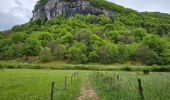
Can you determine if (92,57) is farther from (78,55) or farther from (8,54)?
(8,54)

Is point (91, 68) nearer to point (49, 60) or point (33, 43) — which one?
point (49, 60)

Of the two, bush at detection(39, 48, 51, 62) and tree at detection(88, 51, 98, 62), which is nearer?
bush at detection(39, 48, 51, 62)

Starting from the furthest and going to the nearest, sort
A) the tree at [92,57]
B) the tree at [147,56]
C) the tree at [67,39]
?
the tree at [67,39]
the tree at [92,57]
the tree at [147,56]

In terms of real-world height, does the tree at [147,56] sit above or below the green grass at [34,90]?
below

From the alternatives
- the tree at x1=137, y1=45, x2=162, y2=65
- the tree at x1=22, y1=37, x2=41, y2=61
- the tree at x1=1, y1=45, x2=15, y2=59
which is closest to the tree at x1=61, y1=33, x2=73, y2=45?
the tree at x1=22, y1=37, x2=41, y2=61

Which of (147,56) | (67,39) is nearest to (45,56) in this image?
(67,39)

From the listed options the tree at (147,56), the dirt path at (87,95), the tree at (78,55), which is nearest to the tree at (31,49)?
the tree at (78,55)

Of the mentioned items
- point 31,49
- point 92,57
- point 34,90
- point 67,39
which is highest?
point 67,39

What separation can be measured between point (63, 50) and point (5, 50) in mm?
38721

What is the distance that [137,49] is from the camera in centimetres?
16050

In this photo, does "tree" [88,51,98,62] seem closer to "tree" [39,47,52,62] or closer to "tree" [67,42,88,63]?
"tree" [67,42,88,63]

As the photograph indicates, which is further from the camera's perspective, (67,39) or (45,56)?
(67,39)

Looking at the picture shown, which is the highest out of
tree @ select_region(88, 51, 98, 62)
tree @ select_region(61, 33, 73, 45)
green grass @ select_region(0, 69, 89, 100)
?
tree @ select_region(61, 33, 73, 45)

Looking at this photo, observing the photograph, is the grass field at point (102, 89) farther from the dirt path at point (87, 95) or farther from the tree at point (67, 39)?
the tree at point (67, 39)
